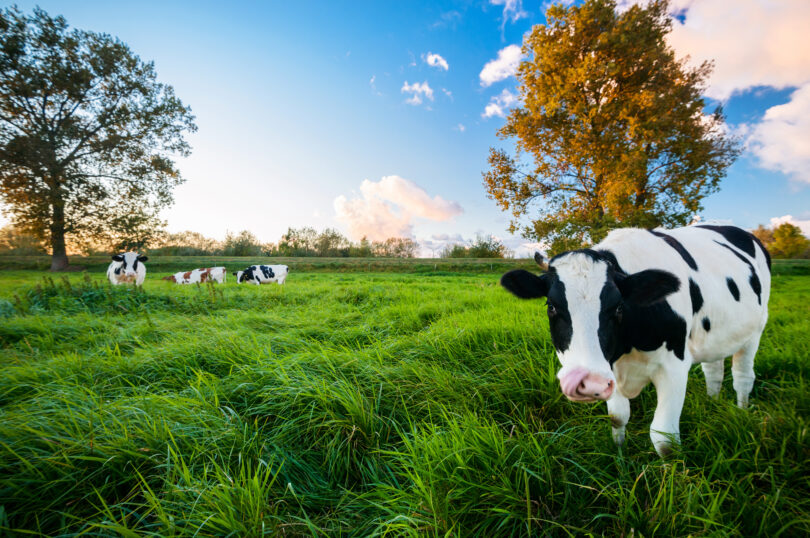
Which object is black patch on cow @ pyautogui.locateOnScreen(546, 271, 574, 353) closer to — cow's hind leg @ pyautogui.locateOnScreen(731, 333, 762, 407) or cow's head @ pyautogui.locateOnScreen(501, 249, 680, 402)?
cow's head @ pyautogui.locateOnScreen(501, 249, 680, 402)

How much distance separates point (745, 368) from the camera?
247 centimetres

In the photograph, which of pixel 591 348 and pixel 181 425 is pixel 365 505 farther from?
pixel 591 348

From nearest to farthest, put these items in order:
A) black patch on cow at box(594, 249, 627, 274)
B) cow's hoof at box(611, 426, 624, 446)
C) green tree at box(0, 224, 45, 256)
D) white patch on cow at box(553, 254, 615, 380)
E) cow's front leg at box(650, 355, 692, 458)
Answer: white patch on cow at box(553, 254, 615, 380), cow's front leg at box(650, 355, 692, 458), cow's hoof at box(611, 426, 624, 446), black patch on cow at box(594, 249, 627, 274), green tree at box(0, 224, 45, 256)

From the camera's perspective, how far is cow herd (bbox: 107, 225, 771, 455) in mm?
1658

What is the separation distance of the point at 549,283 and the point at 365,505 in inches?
69.3

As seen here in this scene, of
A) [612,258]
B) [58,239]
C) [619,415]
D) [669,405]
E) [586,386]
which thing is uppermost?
[58,239]

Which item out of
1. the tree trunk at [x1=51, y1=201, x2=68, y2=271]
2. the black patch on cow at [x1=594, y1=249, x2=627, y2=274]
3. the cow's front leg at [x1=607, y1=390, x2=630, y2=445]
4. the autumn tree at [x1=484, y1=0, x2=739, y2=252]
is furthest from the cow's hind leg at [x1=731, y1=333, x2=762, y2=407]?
the tree trunk at [x1=51, y1=201, x2=68, y2=271]

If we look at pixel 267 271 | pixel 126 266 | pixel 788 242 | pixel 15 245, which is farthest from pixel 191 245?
pixel 788 242

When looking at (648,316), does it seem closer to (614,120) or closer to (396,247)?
(614,120)

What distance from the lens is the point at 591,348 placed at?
1613 mm

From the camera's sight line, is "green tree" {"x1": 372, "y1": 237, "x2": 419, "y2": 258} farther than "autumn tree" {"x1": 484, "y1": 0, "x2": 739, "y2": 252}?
Yes

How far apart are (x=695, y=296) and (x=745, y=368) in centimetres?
111

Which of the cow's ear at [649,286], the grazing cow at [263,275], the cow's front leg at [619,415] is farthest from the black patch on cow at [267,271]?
the cow's ear at [649,286]

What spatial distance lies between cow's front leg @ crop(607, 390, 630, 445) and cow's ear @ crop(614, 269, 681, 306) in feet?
2.15
